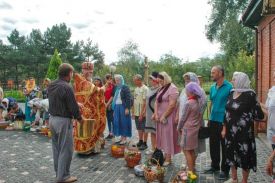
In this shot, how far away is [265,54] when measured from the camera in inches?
440

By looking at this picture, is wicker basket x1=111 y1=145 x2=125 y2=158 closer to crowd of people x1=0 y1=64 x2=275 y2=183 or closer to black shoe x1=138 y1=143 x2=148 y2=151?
crowd of people x1=0 y1=64 x2=275 y2=183

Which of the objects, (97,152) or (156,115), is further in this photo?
(97,152)

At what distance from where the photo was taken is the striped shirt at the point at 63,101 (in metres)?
5.68

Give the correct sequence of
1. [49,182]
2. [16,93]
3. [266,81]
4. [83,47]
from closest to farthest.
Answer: [49,182]
[266,81]
[16,93]
[83,47]

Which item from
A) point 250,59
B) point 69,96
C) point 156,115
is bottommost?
point 156,115

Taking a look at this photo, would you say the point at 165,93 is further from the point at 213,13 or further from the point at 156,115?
the point at 213,13

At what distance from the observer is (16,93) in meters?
31.5

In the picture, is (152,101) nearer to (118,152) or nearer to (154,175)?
(118,152)

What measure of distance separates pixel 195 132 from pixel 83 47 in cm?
4749

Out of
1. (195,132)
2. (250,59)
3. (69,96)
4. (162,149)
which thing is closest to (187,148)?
(195,132)

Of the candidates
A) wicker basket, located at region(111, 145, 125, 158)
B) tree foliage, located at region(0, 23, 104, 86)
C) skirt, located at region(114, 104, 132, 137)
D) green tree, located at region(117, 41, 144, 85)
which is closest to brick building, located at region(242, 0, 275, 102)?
skirt, located at region(114, 104, 132, 137)

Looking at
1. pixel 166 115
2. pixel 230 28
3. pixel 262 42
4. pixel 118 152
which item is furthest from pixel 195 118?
pixel 230 28

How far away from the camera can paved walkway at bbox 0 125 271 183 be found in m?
6.21

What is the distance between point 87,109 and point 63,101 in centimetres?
215
